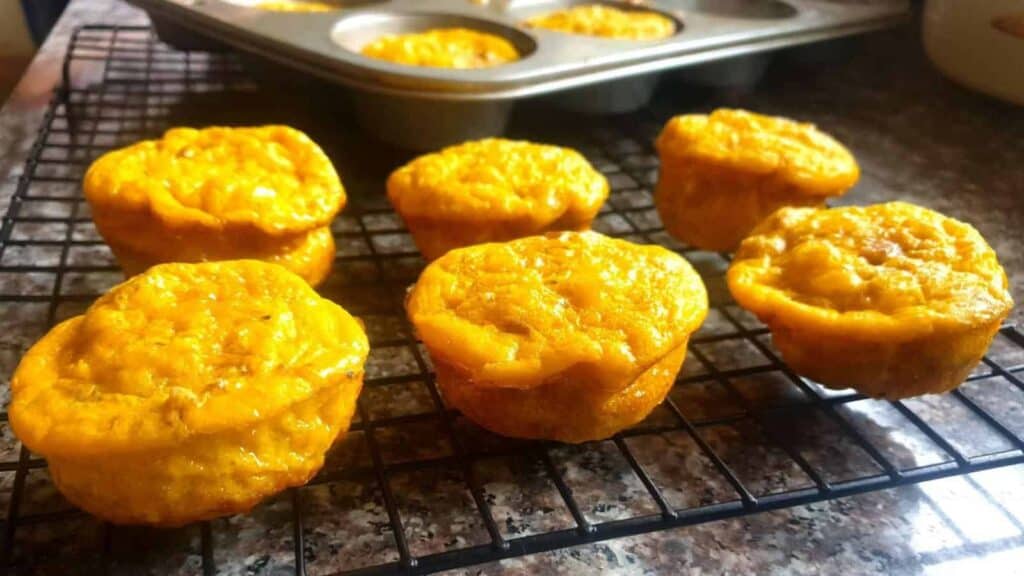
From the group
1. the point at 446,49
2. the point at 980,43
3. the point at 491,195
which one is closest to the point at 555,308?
the point at 491,195

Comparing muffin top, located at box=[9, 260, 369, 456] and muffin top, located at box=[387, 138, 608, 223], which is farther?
muffin top, located at box=[387, 138, 608, 223]

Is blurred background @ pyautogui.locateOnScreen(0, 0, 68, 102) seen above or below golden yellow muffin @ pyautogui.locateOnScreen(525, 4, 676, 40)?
below

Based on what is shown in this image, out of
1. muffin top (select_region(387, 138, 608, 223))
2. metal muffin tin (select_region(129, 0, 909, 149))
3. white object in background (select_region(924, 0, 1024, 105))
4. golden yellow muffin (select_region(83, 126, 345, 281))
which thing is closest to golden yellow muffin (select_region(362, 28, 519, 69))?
metal muffin tin (select_region(129, 0, 909, 149))

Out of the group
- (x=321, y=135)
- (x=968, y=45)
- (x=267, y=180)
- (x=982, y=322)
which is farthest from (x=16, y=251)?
(x=968, y=45)

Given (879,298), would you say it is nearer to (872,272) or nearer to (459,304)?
(872,272)

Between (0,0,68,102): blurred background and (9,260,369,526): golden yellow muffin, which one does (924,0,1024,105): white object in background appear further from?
(0,0,68,102): blurred background

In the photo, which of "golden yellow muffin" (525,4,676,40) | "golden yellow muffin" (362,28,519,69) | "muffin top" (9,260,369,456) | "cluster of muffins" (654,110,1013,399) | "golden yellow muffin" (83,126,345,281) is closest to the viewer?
"muffin top" (9,260,369,456)

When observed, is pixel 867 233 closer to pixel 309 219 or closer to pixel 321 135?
pixel 309 219
